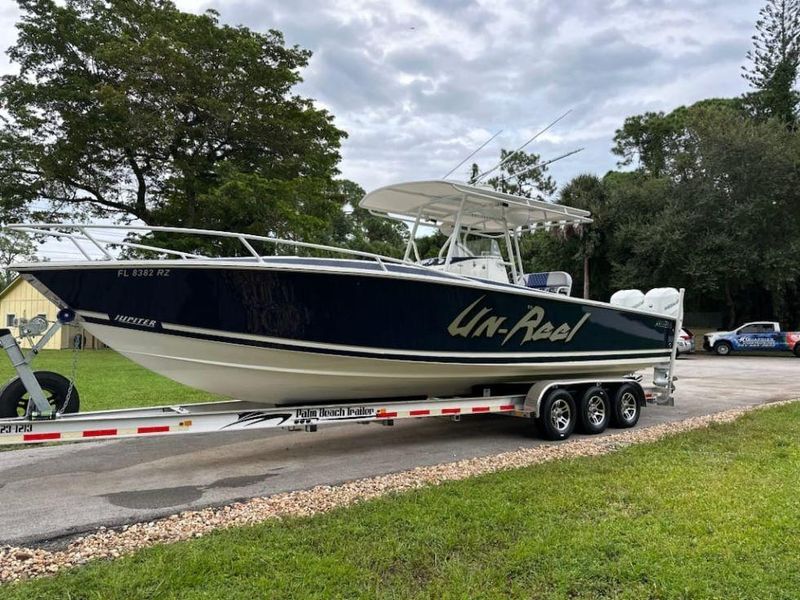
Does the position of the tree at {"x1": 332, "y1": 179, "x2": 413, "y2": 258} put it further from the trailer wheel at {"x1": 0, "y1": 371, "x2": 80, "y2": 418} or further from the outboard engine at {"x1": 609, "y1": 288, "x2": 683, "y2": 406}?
the trailer wheel at {"x1": 0, "y1": 371, "x2": 80, "y2": 418}

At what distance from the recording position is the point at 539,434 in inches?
269

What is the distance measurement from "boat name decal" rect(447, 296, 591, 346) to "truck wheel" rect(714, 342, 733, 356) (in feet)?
65.2

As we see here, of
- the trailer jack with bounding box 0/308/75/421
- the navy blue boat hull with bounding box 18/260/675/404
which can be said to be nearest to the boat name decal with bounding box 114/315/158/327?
the navy blue boat hull with bounding box 18/260/675/404

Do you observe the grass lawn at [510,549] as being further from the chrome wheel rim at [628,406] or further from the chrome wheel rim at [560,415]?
the chrome wheel rim at [628,406]

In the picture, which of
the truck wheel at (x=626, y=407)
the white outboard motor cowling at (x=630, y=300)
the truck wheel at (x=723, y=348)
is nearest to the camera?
the truck wheel at (x=626, y=407)

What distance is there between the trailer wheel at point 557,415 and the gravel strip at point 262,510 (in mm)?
187

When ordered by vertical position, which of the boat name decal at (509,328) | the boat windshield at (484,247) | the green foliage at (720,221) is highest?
the green foliage at (720,221)

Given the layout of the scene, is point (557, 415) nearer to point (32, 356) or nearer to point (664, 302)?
point (664, 302)

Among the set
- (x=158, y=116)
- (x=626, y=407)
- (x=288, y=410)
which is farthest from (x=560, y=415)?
(x=158, y=116)

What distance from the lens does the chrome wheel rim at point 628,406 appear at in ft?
24.9

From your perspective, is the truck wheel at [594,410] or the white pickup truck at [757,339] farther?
the white pickup truck at [757,339]

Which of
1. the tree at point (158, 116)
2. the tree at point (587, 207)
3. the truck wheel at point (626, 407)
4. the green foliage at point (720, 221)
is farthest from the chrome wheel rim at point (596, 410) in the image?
the tree at point (587, 207)

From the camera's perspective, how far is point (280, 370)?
532cm

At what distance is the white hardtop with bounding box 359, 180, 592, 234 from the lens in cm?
691
